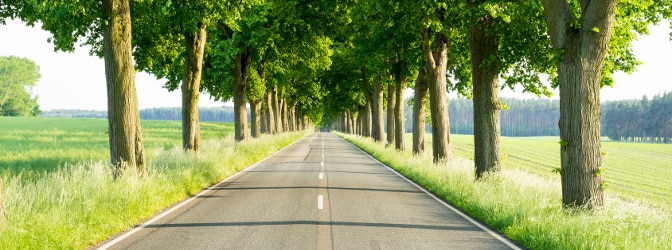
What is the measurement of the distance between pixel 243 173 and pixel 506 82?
395 inches

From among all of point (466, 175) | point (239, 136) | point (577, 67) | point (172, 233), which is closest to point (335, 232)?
point (172, 233)

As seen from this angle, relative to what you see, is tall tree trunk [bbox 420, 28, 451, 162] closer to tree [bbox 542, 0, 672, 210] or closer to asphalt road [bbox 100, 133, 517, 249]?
asphalt road [bbox 100, 133, 517, 249]

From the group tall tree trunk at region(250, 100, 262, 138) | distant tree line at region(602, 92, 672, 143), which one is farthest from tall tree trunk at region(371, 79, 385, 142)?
distant tree line at region(602, 92, 672, 143)

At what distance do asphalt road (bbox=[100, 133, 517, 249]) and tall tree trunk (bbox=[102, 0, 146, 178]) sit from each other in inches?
81.3

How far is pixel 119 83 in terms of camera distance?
1199 cm

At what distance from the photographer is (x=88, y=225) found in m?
7.96

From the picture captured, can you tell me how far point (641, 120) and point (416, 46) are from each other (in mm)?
120906

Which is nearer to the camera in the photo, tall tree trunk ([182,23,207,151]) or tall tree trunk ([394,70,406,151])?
tall tree trunk ([182,23,207,151])

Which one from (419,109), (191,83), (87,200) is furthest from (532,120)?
(87,200)

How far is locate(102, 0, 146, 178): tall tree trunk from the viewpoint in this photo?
11891 mm

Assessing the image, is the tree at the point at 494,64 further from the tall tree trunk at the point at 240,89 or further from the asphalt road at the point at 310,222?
the tall tree trunk at the point at 240,89

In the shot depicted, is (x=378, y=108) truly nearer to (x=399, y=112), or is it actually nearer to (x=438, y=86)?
(x=399, y=112)

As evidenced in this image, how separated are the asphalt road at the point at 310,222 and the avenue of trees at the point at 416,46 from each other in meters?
2.30

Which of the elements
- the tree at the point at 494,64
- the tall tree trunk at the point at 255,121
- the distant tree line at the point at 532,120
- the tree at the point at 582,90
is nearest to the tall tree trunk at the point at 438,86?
the tree at the point at 494,64
